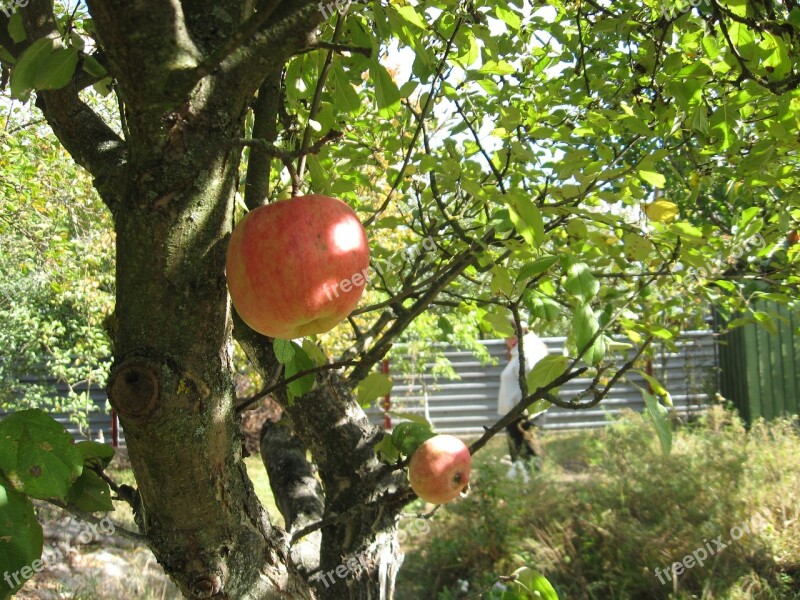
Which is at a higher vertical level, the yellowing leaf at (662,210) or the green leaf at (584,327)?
the yellowing leaf at (662,210)

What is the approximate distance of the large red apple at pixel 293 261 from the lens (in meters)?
0.87

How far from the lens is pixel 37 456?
0.87 m

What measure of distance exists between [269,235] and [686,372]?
936 centimetres

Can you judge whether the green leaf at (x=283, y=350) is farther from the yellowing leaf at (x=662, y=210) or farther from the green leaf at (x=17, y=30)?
the yellowing leaf at (x=662, y=210)

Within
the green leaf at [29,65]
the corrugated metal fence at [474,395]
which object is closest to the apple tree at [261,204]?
the green leaf at [29,65]

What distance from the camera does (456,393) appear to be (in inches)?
428

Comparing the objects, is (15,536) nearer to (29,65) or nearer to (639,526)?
(29,65)

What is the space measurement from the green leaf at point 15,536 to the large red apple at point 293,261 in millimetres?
366

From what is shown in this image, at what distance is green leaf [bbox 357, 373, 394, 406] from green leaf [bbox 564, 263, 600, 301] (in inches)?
24.0

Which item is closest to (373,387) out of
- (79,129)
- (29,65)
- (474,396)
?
(79,129)

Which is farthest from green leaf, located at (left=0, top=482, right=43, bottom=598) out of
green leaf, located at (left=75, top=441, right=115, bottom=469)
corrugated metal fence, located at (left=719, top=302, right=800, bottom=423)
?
corrugated metal fence, located at (left=719, top=302, right=800, bottom=423)

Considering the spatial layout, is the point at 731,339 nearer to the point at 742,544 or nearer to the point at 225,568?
the point at 742,544

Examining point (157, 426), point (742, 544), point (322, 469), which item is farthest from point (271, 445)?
point (742, 544)

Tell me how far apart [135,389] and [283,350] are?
35 centimetres
